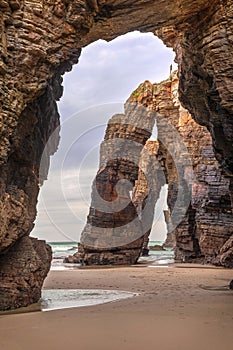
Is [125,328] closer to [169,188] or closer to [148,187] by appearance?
[169,188]

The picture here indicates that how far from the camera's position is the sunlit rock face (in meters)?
8.16

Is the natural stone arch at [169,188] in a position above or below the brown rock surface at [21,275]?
above

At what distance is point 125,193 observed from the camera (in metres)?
31.0

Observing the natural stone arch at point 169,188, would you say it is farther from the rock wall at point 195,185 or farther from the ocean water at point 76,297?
the ocean water at point 76,297

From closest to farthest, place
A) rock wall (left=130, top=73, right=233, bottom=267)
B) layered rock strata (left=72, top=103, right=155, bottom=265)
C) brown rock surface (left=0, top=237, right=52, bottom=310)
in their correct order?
brown rock surface (left=0, top=237, right=52, bottom=310), rock wall (left=130, top=73, right=233, bottom=267), layered rock strata (left=72, top=103, right=155, bottom=265)

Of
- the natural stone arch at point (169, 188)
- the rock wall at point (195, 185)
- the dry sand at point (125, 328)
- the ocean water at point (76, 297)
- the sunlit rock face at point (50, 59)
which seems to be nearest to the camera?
the dry sand at point (125, 328)

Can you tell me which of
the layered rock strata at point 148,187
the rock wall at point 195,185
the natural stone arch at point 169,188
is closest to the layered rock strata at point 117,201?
the natural stone arch at point 169,188

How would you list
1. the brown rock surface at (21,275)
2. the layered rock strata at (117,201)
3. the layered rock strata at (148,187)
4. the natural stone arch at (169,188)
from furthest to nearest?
the layered rock strata at (148,187)
the layered rock strata at (117,201)
the natural stone arch at (169,188)
the brown rock surface at (21,275)

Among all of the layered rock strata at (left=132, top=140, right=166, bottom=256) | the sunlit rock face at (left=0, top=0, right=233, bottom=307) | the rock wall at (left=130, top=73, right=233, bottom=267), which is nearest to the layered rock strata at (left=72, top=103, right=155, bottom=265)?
the rock wall at (left=130, top=73, right=233, bottom=267)

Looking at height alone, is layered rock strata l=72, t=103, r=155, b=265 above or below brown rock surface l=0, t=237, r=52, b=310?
above

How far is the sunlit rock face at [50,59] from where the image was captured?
8.16m

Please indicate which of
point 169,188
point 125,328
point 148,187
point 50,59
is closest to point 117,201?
point 169,188

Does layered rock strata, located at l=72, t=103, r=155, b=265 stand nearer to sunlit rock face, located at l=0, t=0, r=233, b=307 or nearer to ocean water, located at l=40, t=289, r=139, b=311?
ocean water, located at l=40, t=289, r=139, b=311

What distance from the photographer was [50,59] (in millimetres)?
8812
